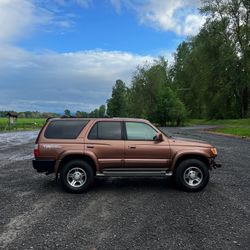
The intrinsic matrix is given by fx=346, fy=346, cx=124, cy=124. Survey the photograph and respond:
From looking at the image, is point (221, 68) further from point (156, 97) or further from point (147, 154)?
point (147, 154)

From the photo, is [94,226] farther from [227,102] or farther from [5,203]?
[227,102]

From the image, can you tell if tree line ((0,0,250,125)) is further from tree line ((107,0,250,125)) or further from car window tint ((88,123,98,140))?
car window tint ((88,123,98,140))

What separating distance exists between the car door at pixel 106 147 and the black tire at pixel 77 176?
0.34 metres

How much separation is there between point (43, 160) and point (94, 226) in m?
3.04

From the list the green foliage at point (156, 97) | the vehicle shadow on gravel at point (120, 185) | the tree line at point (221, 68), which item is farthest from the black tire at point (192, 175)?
the green foliage at point (156, 97)

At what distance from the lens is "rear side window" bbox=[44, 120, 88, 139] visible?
845cm

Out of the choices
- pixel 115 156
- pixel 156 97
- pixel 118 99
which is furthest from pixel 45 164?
pixel 118 99

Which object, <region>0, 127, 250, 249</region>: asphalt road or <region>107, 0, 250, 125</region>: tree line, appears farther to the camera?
<region>107, 0, 250, 125</region>: tree line

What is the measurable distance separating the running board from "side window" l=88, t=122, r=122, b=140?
81 centimetres

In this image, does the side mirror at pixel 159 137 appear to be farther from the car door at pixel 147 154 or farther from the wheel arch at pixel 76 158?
the wheel arch at pixel 76 158

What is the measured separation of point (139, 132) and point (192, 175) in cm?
166

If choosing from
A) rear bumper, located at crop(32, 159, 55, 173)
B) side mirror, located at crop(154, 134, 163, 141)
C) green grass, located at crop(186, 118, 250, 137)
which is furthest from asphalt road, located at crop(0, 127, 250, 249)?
green grass, located at crop(186, 118, 250, 137)

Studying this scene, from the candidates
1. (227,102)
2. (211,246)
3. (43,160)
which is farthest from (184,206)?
(227,102)

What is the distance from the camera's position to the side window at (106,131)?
8508 millimetres
